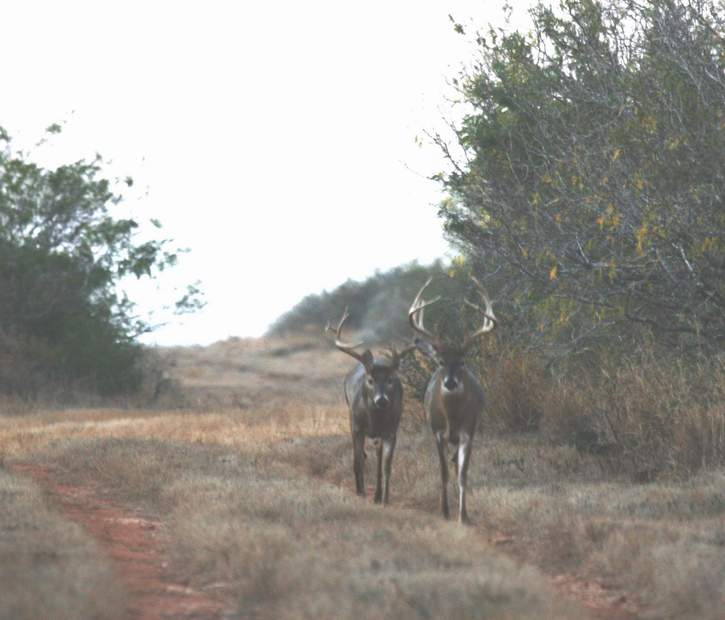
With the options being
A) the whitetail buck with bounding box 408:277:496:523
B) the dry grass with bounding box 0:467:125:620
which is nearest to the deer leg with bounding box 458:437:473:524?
the whitetail buck with bounding box 408:277:496:523

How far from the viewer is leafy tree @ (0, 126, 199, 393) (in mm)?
31391

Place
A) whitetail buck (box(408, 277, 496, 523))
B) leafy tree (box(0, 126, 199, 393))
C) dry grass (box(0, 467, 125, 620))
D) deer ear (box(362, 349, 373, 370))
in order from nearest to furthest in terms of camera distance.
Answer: dry grass (box(0, 467, 125, 620))
whitetail buck (box(408, 277, 496, 523))
deer ear (box(362, 349, 373, 370))
leafy tree (box(0, 126, 199, 393))

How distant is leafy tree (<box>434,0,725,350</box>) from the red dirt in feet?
17.6

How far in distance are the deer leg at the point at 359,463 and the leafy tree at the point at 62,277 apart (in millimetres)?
19615

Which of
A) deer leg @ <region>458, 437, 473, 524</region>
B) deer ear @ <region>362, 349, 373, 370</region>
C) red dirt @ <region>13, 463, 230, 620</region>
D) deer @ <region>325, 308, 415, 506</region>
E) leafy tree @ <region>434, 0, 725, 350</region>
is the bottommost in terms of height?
red dirt @ <region>13, 463, 230, 620</region>

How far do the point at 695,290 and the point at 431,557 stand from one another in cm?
734

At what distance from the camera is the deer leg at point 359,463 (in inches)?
509

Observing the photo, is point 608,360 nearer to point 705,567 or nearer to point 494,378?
point 494,378

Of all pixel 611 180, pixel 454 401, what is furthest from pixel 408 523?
pixel 611 180

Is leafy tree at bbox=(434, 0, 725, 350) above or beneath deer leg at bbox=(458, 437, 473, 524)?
above

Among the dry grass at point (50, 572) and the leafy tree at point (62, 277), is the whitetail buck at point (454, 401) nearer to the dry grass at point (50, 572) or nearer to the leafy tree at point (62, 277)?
the dry grass at point (50, 572)

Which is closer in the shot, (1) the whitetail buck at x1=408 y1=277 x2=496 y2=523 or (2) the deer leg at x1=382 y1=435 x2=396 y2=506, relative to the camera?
(1) the whitetail buck at x1=408 y1=277 x2=496 y2=523

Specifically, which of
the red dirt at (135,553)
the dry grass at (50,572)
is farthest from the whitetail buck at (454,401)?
the dry grass at (50,572)

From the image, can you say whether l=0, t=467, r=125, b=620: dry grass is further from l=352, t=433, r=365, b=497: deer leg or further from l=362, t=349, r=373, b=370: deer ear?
l=362, t=349, r=373, b=370: deer ear
